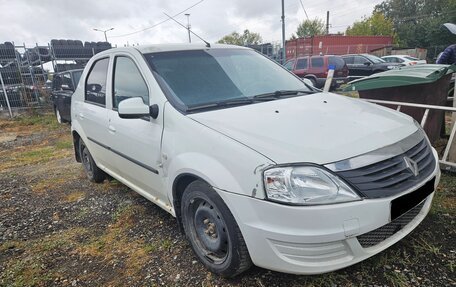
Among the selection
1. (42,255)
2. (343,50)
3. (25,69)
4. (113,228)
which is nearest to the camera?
(42,255)

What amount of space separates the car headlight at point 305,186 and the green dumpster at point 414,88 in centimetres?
305

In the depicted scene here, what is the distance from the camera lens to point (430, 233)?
2674 mm

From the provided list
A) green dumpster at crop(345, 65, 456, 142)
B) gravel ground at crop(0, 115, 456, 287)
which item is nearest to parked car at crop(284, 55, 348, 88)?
green dumpster at crop(345, 65, 456, 142)

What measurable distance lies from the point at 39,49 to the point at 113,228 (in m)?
12.9

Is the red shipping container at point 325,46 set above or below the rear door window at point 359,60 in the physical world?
above

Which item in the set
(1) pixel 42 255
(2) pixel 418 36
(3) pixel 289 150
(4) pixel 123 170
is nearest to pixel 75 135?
(4) pixel 123 170

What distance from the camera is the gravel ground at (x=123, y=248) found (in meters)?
2.31

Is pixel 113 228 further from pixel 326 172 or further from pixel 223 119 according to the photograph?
pixel 326 172

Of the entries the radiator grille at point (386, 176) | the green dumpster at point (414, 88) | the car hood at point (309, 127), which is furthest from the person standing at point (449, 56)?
the radiator grille at point (386, 176)

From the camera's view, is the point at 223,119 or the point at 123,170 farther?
→ the point at 123,170

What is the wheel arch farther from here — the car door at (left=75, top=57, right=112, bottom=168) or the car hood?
the car door at (left=75, top=57, right=112, bottom=168)

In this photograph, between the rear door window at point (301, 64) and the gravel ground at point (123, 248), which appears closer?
the gravel ground at point (123, 248)

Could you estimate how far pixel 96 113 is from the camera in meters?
3.72

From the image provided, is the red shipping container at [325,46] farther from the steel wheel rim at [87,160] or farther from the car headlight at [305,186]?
the car headlight at [305,186]
